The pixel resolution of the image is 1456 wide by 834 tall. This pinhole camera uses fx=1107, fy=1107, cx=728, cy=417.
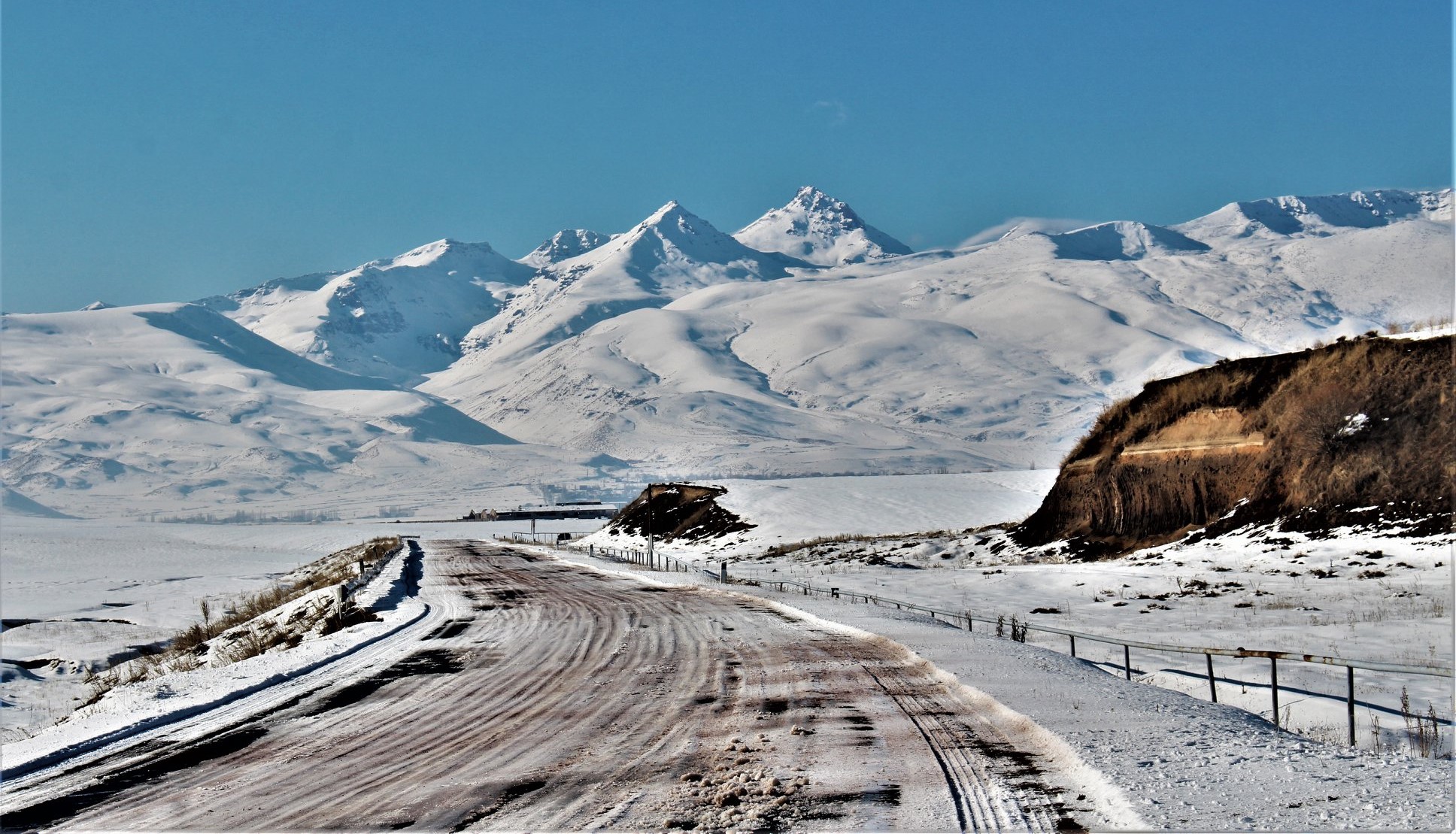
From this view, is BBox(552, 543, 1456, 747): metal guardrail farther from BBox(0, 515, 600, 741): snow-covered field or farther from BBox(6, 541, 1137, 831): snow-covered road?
BBox(0, 515, 600, 741): snow-covered field

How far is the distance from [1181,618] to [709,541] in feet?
173

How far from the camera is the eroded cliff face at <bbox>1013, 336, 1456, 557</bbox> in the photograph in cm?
3434

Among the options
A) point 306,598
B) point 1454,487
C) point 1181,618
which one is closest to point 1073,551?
point 1454,487

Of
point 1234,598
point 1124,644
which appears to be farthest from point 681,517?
point 1124,644

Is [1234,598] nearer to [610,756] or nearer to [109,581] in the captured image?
[610,756]

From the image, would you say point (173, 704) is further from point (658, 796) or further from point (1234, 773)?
point (1234, 773)

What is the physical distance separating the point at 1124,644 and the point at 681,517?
7280 centimetres

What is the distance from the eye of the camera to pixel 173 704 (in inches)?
607

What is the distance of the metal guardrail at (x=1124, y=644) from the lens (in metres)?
13.9

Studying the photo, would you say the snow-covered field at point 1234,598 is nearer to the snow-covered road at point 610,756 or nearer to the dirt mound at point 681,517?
the snow-covered road at point 610,756

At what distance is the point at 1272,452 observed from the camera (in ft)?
127

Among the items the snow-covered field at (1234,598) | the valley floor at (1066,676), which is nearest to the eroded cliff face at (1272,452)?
the snow-covered field at (1234,598)

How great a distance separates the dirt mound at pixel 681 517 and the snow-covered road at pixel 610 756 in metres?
58.9

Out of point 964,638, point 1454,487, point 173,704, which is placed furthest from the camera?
point 1454,487
